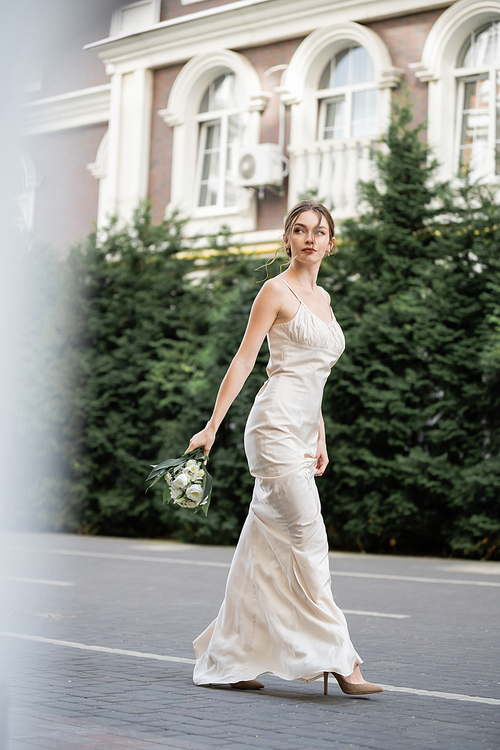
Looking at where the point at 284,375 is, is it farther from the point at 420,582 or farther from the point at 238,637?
the point at 420,582

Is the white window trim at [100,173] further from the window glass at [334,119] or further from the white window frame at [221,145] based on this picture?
the white window frame at [221,145]

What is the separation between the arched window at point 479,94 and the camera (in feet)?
53.2

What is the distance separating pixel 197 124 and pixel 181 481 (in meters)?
16.6

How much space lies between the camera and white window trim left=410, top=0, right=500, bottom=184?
637 inches

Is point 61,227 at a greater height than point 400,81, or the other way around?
point 400,81

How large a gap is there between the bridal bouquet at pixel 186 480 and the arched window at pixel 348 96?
14030 millimetres

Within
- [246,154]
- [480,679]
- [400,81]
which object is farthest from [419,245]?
[480,679]

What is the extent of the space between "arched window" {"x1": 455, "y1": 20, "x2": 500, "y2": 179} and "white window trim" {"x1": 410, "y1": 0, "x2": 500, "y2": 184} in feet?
0.34

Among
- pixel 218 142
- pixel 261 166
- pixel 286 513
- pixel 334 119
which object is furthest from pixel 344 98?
pixel 286 513

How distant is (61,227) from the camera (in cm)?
126

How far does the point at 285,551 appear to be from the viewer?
4.33 metres

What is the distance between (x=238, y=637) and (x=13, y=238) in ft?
11.4

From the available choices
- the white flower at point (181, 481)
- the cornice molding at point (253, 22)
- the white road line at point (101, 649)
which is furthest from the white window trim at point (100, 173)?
the cornice molding at point (253, 22)

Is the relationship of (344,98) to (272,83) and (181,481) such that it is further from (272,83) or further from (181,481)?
(181,481)
